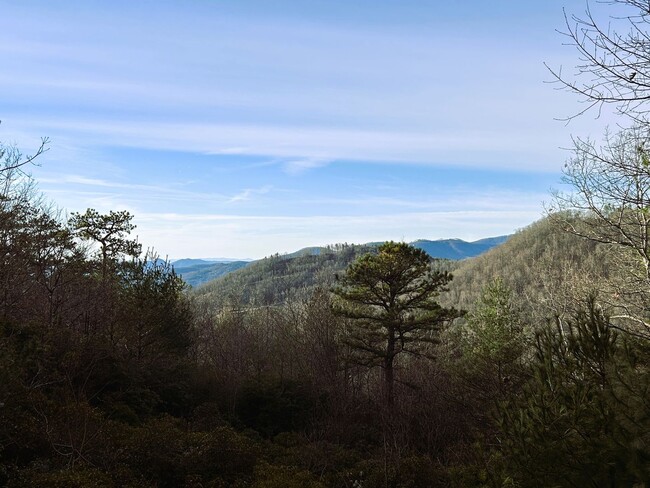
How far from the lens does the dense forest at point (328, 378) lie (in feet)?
14.5

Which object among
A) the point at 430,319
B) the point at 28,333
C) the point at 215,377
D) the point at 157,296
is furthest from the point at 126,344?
the point at 430,319

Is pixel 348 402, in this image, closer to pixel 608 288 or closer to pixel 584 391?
pixel 608 288

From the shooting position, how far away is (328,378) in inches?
833

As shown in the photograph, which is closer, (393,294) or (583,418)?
(583,418)

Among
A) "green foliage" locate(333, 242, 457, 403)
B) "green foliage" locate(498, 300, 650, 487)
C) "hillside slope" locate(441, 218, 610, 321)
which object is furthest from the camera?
"hillside slope" locate(441, 218, 610, 321)

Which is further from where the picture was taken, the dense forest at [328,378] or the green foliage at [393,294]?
the green foliage at [393,294]

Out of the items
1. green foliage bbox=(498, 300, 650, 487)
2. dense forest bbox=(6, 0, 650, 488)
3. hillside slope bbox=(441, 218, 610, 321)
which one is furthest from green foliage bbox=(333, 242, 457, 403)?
hillside slope bbox=(441, 218, 610, 321)

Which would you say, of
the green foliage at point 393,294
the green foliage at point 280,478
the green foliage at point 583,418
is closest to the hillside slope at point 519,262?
the green foliage at point 393,294

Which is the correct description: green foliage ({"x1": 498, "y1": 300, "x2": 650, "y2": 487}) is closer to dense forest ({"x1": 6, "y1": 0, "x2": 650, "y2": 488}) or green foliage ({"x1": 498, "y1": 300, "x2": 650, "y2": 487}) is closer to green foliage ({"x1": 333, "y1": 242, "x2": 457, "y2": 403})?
dense forest ({"x1": 6, "y1": 0, "x2": 650, "y2": 488})

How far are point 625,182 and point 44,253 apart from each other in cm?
1772

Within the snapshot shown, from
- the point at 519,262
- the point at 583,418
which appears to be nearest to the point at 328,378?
the point at 583,418

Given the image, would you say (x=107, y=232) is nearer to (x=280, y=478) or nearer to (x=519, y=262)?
(x=280, y=478)

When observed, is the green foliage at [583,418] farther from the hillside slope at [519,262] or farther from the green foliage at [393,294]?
the hillside slope at [519,262]

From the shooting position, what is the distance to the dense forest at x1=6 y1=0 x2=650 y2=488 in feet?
14.5
